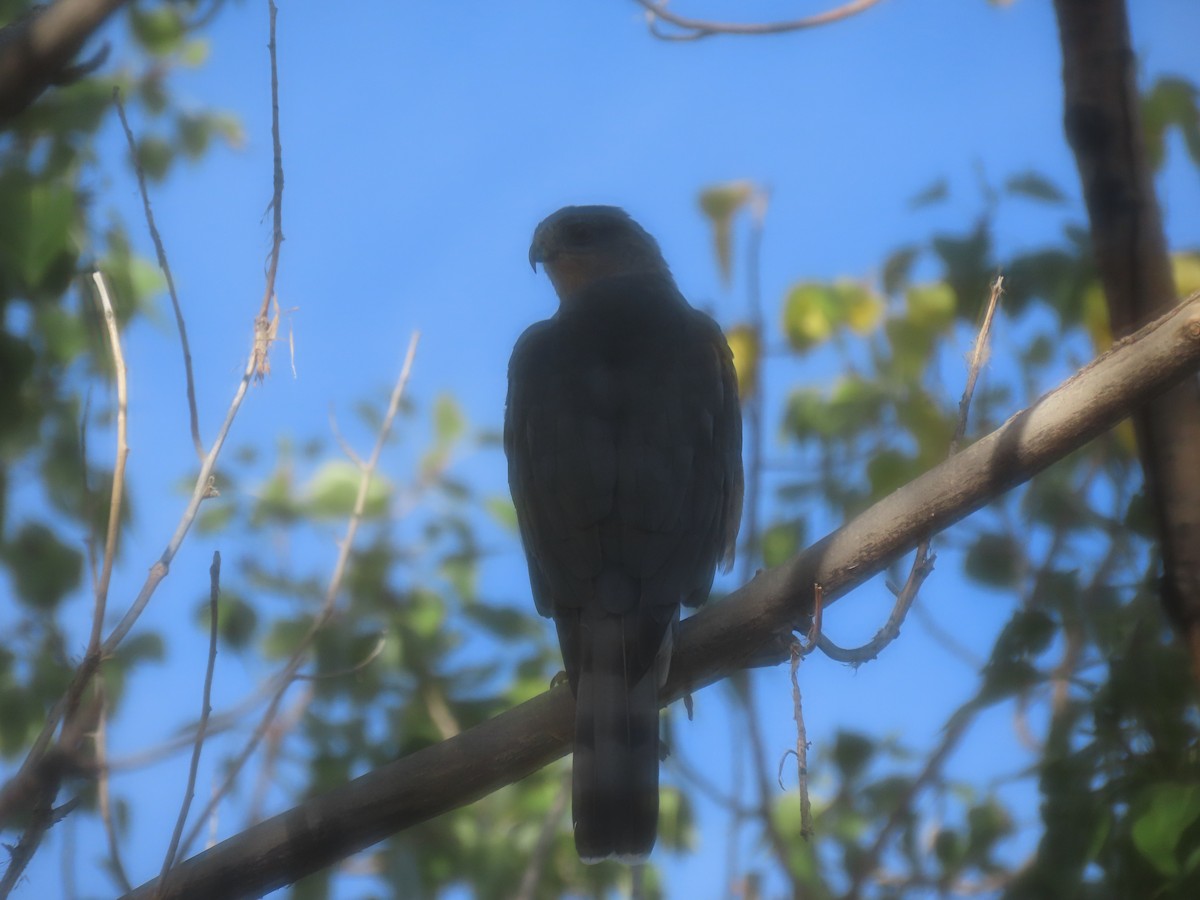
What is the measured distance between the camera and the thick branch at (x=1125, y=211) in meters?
2.88

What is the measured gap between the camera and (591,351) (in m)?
4.10

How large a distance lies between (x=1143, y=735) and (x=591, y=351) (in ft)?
6.69

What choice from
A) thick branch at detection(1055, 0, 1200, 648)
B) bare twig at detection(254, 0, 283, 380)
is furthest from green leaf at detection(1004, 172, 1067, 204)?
bare twig at detection(254, 0, 283, 380)

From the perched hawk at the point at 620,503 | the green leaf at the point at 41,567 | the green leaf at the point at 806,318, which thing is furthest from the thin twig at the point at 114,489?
the green leaf at the point at 806,318

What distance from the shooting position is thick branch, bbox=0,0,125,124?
269 cm

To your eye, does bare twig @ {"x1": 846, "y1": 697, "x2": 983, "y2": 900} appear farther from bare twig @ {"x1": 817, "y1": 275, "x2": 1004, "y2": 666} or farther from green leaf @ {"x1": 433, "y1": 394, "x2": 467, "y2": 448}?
green leaf @ {"x1": 433, "y1": 394, "x2": 467, "y2": 448}

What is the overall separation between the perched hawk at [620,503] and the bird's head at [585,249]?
78 centimetres

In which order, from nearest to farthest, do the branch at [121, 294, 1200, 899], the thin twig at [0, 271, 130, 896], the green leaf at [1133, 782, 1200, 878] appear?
the thin twig at [0, 271, 130, 896]
the green leaf at [1133, 782, 1200, 878]
the branch at [121, 294, 1200, 899]

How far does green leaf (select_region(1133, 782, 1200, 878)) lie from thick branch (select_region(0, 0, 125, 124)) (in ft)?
8.71

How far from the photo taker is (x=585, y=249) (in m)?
5.36

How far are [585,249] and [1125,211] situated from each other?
277 cm

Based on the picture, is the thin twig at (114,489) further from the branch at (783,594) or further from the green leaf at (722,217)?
the green leaf at (722,217)

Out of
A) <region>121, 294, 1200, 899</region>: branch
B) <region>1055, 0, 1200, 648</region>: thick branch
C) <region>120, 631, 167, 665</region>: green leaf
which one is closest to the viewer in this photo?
<region>121, 294, 1200, 899</region>: branch

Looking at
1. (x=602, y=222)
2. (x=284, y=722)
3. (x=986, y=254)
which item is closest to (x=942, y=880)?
(x=986, y=254)
